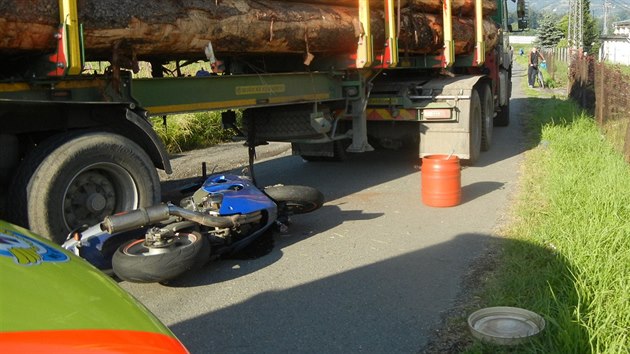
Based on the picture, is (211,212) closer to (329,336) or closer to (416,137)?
(329,336)

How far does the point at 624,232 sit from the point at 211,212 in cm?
310

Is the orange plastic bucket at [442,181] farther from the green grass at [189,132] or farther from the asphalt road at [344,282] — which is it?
the green grass at [189,132]

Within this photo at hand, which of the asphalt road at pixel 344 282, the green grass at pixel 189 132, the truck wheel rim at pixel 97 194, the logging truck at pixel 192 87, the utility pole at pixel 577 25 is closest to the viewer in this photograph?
the asphalt road at pixel 344 282

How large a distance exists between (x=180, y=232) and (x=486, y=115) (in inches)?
279

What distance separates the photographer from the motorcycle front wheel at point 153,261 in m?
4.51

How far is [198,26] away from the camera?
587cm

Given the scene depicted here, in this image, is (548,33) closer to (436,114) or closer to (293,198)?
(436,114)

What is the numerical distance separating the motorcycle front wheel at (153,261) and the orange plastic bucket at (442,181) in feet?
10.2

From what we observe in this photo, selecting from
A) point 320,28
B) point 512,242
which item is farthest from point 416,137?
point 512,242

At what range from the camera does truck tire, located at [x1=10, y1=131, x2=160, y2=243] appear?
15.8 feet

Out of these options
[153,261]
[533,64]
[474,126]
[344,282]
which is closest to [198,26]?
[153,261]

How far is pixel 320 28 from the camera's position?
7.30 meters

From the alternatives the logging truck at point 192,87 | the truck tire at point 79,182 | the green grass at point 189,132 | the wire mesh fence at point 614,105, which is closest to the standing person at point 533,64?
the wire mesh fence at point 614,105

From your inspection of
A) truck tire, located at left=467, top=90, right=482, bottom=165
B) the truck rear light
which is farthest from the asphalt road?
truck tire, located at left=467, top=90, right=482, bottom=165
